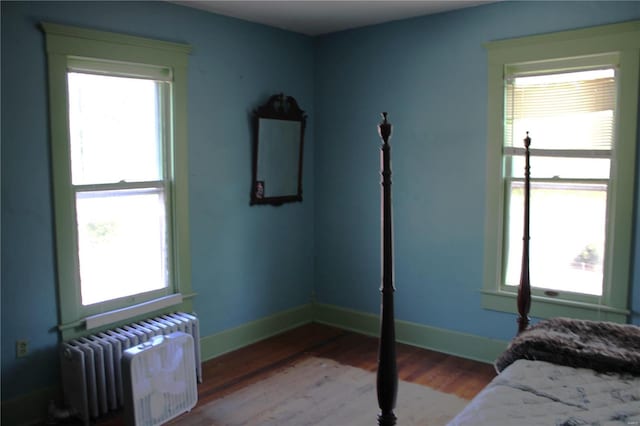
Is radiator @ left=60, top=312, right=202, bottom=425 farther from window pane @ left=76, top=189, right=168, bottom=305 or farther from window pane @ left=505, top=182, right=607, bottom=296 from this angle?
window pane @ left=505, top=182, right=607, bottom=296

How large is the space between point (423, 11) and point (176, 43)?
1776mm

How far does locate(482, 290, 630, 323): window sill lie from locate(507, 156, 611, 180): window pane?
0.83 meters

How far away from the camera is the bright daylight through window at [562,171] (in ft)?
11.5

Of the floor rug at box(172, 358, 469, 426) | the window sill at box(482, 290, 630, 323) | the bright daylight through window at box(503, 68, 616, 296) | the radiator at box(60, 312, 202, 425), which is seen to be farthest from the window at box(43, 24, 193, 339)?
the bright daylight through window at box(503, 68, 616, 296)

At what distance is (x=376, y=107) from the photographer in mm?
4453

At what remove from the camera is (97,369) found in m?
3.12

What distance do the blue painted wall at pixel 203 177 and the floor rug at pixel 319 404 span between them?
78 cm

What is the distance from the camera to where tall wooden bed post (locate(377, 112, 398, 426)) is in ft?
6.17

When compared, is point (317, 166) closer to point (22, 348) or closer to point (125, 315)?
point (125, 315)

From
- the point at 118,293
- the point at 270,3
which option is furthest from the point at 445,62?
the point at 118,293

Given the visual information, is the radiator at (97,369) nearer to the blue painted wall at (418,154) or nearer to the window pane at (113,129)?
the window pane at (113,129)

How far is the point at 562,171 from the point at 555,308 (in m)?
0.92

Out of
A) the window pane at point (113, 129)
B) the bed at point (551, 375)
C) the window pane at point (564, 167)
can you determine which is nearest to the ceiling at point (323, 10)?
the window pane at point (113, 129)

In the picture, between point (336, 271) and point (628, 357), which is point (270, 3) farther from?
point (628, 357)
